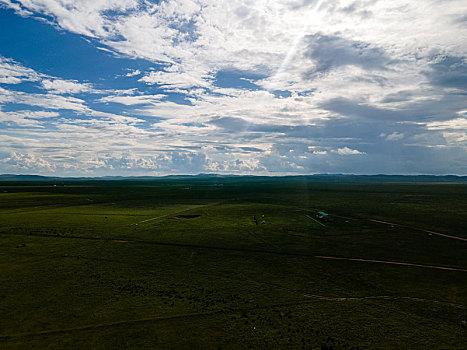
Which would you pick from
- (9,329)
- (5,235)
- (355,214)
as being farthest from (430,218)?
(5,235)

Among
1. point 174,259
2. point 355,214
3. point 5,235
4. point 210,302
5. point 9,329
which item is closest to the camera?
point 9,329

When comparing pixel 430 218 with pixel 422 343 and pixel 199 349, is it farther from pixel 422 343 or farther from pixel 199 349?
pixel 199 349

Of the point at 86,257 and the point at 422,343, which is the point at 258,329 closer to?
the point at 422,343

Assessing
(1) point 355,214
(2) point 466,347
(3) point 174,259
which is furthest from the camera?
(1) point 355,214

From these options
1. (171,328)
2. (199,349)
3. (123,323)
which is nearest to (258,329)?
(199,349)

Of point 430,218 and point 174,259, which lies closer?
point 174,259

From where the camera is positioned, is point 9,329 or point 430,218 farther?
point 430,218

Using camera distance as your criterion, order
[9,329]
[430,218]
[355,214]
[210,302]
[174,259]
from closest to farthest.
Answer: [9,329] < [210,302] < [174,259] < [430,218] < [355,214]

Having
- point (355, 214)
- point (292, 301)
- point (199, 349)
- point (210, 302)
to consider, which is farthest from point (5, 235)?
point (355, 214)

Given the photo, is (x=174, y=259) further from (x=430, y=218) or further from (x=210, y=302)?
(x=430, y=218)
